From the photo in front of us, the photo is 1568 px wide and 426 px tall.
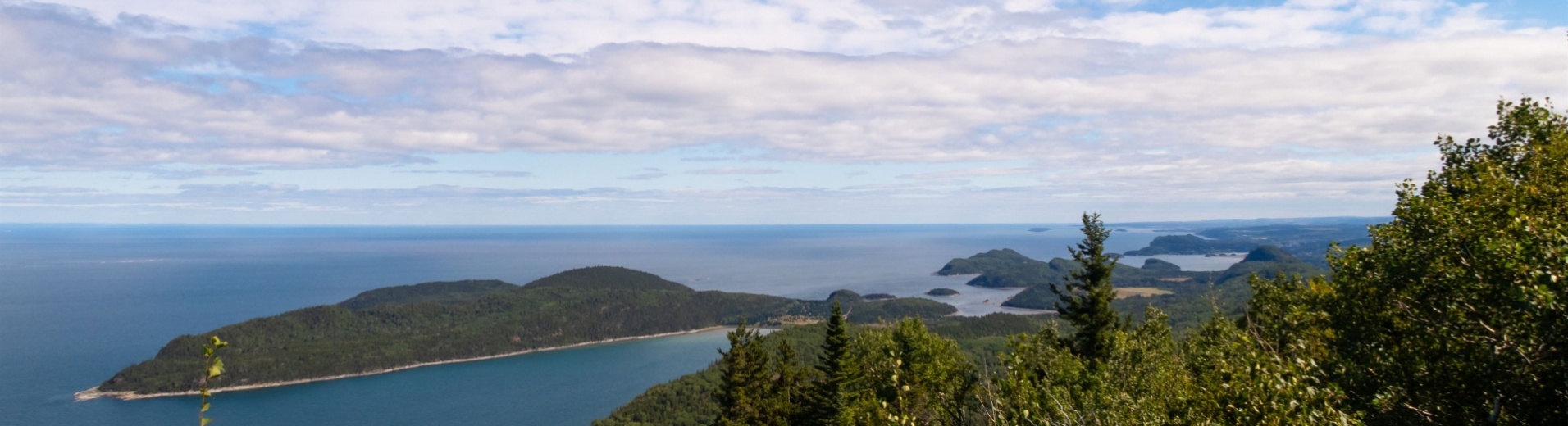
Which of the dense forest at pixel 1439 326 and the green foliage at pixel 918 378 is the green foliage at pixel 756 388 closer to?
the green foliage at pixel 918 378

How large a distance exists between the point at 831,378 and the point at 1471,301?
90.6 feet

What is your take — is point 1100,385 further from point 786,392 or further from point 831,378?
point 786,392

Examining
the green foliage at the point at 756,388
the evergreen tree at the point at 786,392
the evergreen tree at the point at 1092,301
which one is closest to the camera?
the evergreen tree at the point at 1092,301

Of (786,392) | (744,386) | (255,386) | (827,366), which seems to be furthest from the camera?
(255,386)

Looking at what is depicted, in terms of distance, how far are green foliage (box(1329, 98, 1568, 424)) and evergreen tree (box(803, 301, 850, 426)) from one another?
23411 millimetres

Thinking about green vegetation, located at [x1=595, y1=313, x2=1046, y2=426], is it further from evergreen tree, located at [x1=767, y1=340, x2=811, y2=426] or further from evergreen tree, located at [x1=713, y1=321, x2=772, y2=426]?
evergreen tree, located at [x1=713, y1=321, x2=772, y2=426]

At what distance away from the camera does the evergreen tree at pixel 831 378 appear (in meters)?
36.2

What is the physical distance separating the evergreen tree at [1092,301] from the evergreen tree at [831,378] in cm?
1002

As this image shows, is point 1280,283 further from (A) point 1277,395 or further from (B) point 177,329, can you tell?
(B) point 177,329

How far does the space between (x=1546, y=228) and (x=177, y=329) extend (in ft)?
807

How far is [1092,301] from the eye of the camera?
33.9m

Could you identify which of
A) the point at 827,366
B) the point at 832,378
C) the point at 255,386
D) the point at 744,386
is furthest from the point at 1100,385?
the point at 255,386

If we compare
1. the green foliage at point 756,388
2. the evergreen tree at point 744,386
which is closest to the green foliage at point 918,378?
the green foliage at point 756,388

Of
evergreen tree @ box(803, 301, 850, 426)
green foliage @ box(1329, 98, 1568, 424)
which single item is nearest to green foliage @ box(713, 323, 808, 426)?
evergreen tree @ box(803, 301, 850, 426)
